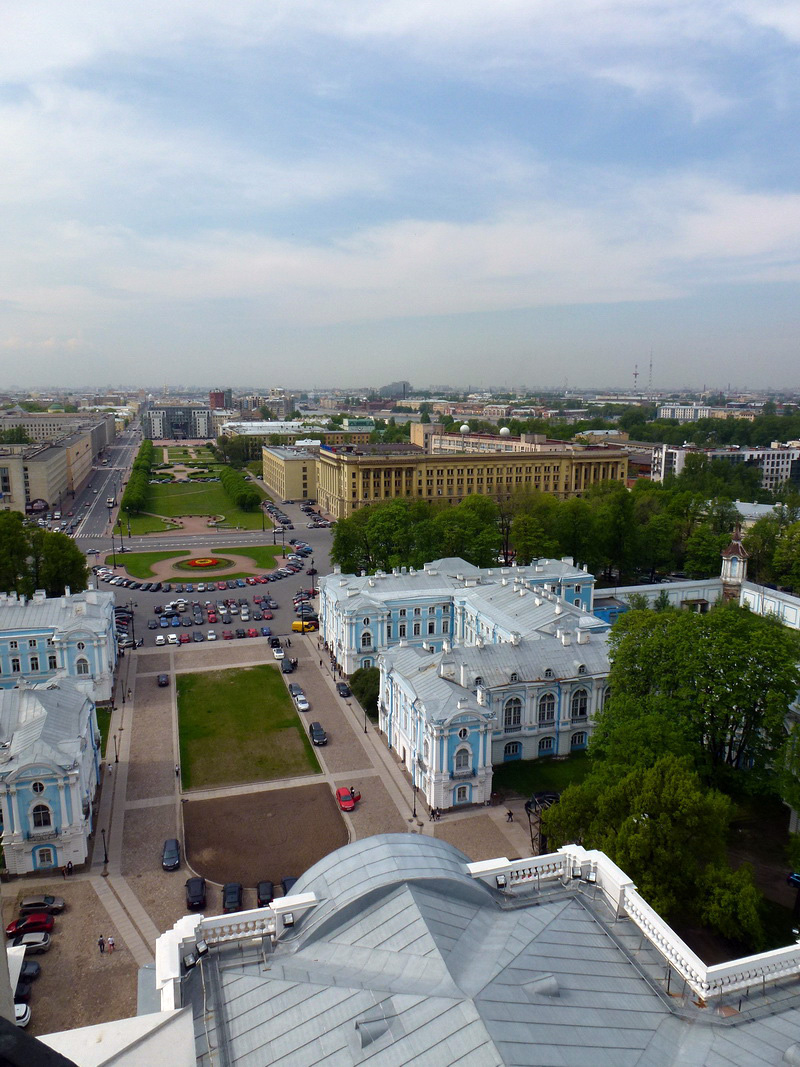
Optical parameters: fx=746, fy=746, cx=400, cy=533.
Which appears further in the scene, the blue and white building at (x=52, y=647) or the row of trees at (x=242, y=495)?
the row of trees at (x=242, y=495)

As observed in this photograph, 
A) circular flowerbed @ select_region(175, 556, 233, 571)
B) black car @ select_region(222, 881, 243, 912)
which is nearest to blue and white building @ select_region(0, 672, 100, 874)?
black car @ select_region(222, 881, 243, 912)

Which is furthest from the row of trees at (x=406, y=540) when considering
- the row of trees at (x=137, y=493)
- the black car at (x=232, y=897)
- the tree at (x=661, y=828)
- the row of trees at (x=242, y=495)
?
the row of trees at (x=137, y=493)

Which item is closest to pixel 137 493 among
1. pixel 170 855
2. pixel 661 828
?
pixel 170 855

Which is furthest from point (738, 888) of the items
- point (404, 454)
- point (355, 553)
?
point (404, 454)

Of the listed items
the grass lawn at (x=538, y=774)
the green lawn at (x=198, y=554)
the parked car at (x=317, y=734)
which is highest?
the green lawn at (x=198, y=554)

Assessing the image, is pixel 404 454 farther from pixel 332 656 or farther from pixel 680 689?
pixel 680 689

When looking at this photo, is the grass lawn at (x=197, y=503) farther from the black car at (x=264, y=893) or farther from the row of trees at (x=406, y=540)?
the black car at (x=264, y=893)
